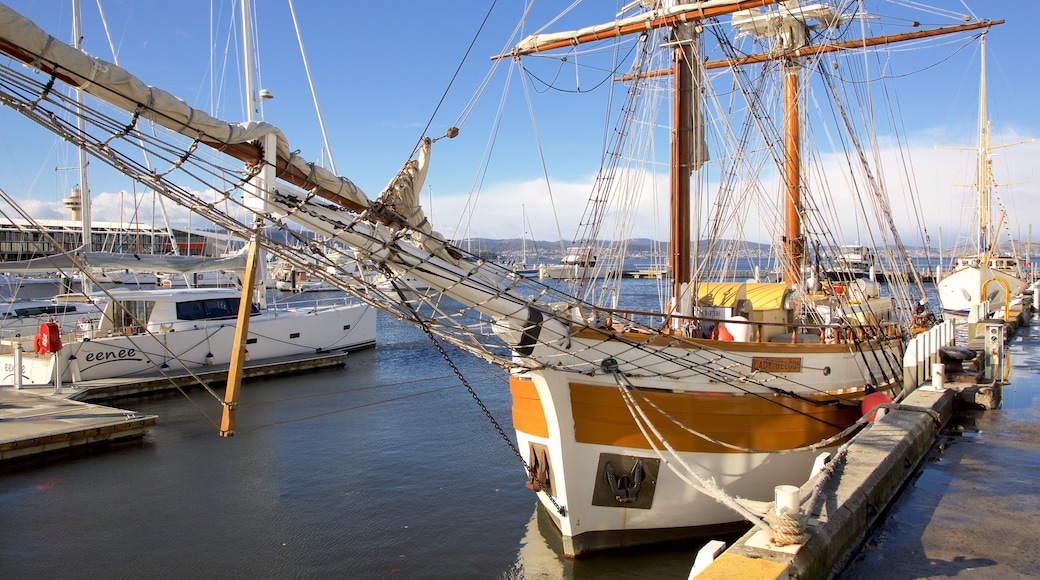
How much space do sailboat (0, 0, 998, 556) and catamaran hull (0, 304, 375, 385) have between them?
35.7 feet

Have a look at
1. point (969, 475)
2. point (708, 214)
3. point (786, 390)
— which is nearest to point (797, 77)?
point (708, 214)

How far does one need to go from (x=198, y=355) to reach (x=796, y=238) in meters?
18.0

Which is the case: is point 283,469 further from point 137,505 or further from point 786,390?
point 786,390

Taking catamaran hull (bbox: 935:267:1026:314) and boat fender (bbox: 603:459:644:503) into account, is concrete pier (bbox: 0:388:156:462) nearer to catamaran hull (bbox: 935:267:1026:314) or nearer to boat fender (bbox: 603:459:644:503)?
boat fender (bbox: 603:459:644:503)

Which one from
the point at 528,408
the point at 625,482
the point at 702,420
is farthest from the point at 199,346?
the point at 702,420

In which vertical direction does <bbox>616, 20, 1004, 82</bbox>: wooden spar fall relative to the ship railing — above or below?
above

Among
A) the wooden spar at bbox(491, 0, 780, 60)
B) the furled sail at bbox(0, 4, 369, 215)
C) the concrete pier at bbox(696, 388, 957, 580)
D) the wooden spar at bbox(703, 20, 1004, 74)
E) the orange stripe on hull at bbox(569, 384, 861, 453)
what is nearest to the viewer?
the furled sail at bbox(0, 4, 369, 215)

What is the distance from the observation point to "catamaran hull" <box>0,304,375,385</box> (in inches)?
806

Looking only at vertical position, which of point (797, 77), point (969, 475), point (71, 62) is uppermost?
point (797, 77)

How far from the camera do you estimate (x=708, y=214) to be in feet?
53.0

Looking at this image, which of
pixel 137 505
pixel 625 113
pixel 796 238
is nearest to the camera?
pixel 137 505

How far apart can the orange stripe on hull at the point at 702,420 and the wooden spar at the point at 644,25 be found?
256 inches

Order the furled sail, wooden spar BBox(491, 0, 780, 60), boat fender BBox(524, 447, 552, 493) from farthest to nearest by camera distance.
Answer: wooden spar BBox(491, 0, 780, 60) → boat fender BBox(524, 447, 552, 493) → the furled sail

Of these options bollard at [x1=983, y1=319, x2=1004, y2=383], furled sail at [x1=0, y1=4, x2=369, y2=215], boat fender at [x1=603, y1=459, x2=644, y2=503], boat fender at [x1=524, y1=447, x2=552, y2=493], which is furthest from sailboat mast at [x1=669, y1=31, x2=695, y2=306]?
furled sail at [x1=0, y1=4, x2=369, y2=215]
